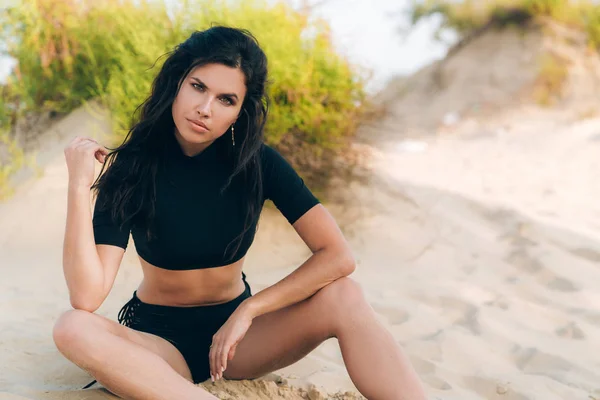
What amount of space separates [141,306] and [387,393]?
3.16ft

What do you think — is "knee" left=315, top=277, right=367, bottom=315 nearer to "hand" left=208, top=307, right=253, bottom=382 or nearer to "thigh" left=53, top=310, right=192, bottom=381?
"hand" left=208, top=307, right=253, bottom=382

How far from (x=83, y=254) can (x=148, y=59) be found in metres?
3.09

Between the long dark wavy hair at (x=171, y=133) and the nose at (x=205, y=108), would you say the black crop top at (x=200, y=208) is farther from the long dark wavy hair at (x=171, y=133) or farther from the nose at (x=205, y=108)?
the nose at (x=205, y=108)

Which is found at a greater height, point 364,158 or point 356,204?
point 364,158

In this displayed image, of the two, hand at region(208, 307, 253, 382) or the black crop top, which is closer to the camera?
hand at region(208, 307, 253, 382)

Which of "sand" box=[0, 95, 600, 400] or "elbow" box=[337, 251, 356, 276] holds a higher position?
"elbow" box=[337, 251, 356, 276]

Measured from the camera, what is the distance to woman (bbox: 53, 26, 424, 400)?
2.21m

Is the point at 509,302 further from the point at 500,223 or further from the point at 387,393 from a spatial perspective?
the point at 387,393

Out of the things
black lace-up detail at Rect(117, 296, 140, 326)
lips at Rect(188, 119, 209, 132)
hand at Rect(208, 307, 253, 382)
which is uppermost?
lips at Rect(188, 119, 209, 132)

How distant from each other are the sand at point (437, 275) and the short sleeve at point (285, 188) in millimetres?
709

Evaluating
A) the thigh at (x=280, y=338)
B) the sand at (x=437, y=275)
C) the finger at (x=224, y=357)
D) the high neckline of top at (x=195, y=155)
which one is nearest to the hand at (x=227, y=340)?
the finger at (x=224, y=357)

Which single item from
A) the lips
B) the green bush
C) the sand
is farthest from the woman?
the green bush

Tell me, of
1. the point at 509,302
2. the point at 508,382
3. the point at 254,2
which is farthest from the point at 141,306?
the point at 254,2

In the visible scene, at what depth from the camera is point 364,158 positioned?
527 centimetres
